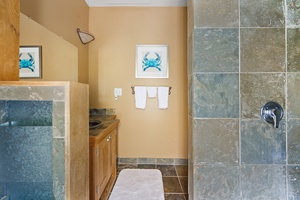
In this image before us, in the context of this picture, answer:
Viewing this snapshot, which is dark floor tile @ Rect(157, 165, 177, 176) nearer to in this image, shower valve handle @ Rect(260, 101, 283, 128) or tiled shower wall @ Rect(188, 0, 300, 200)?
tiled shower wall @ Rect(188, 0, 300, 200)

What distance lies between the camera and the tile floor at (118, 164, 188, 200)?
2174 millimetres

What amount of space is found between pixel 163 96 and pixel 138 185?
4.36ft

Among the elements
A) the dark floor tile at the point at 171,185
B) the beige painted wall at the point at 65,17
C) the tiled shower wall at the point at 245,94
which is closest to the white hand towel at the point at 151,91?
the beige painted wall at the point at 65,17

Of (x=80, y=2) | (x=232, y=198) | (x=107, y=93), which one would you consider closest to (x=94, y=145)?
(x=232, y=198)

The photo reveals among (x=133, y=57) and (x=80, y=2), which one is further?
(x=133, y=57)

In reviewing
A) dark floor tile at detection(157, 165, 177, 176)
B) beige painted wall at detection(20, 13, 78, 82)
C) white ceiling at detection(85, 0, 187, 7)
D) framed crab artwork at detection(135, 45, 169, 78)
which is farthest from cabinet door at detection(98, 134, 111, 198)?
white ceiling at detection(85, 0, 187, 7)

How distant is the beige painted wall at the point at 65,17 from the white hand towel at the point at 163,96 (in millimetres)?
1160

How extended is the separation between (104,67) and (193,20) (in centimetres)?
219

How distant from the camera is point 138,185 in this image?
239cm

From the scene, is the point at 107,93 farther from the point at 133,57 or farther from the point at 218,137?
the point at 218,137

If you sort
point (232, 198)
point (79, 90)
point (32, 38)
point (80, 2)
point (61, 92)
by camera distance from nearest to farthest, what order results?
point (61, 92), point (79, 90), point (232, 198), point (32, 38), point (80, 2)

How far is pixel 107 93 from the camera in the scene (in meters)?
3.10

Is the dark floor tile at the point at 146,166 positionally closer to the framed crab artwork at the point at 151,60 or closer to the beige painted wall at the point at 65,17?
the framed crab artwork at the point at 151,60

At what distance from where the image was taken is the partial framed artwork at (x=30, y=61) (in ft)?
4.94
